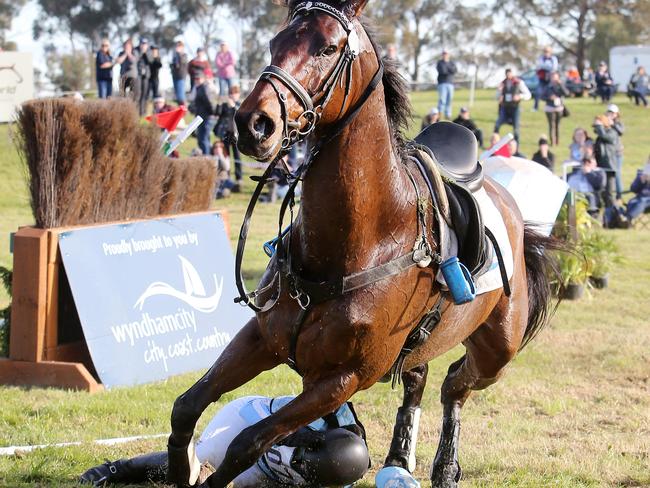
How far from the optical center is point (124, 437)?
591 cm

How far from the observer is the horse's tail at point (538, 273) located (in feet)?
19.3

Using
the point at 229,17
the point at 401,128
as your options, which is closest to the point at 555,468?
the point at 401,128

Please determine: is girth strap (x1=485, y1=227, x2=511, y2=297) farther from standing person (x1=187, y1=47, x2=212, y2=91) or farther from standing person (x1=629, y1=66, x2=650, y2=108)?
standing person (x1=629, y1=66, x2=650, y2=108)

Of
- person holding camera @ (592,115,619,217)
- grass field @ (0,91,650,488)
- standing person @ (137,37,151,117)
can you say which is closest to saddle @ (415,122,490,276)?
grass field @ (0,91,650,488)

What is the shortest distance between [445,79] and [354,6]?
25230 millimetres

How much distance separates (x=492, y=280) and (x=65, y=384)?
3.61 metres

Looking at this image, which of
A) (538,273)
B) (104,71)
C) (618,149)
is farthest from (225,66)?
(538,273)

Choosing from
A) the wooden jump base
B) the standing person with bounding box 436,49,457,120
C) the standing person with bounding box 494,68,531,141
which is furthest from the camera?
the standing person with bounding box 436,49,457,120

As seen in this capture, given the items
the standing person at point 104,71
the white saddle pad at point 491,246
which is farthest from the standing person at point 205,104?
the white saddle pad at point 491,246

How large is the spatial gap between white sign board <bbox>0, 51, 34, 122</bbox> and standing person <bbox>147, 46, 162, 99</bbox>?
3.11 metres

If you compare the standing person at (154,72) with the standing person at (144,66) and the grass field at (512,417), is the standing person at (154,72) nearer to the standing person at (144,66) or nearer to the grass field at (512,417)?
the standing person at (144,66)

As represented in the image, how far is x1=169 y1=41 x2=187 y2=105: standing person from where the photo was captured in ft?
83.9

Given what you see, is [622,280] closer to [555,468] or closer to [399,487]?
[555,468]

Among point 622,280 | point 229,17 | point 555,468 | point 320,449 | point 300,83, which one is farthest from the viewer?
point 229,17
